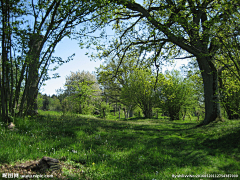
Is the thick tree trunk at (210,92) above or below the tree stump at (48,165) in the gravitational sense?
above

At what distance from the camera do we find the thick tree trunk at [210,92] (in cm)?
1150

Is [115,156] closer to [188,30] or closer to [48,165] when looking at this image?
[48,165]

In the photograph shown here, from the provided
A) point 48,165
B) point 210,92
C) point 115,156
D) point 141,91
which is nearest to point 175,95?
point 141,91

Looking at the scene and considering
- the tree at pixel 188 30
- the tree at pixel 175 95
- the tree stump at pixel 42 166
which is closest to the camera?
the tree stump at pixel 42 166

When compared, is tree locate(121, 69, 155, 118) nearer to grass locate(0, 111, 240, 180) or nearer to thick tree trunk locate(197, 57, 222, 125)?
thick tree trunk locate(197, 57, 222, 125)

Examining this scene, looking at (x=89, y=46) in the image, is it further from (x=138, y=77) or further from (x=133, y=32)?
(x=138, y=77)

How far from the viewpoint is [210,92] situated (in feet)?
38.7

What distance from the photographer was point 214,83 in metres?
12.0

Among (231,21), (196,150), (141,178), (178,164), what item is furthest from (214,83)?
(141,178)

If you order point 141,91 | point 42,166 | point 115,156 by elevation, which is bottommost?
point 115,156

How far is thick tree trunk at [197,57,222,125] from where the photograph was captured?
37.7 ft

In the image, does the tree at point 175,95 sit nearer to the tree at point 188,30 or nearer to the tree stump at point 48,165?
the tree at point 188,30

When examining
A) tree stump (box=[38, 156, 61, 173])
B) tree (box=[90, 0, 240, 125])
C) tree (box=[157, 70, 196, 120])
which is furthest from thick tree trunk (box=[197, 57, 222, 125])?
tree stump (box=[38, 156, 61, 173])

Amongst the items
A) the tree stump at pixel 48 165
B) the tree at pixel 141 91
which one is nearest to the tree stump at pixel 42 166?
the tree stump at pixel 48 165
